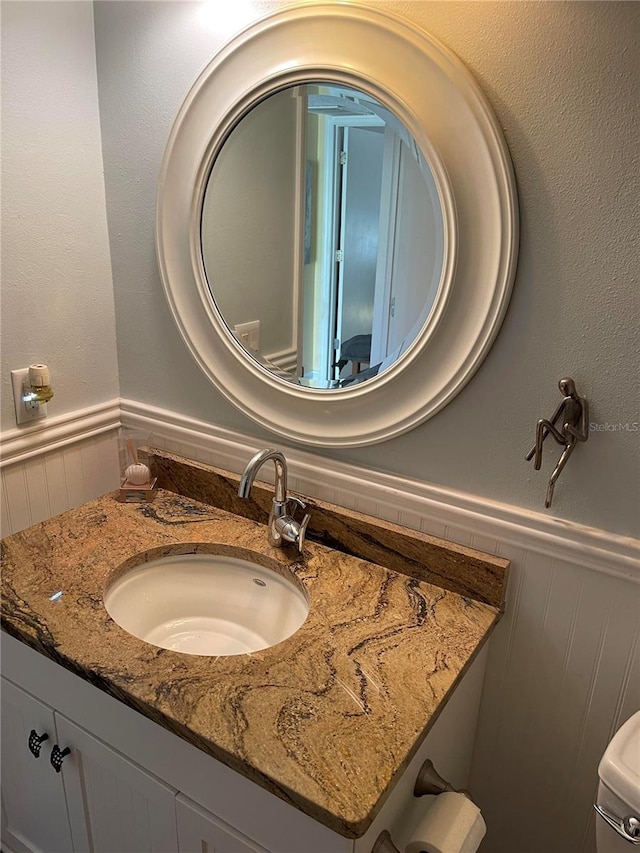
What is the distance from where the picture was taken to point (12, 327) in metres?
1.31

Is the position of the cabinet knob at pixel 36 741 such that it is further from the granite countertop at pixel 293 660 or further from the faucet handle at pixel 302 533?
the faucet handle at pixel 302 533

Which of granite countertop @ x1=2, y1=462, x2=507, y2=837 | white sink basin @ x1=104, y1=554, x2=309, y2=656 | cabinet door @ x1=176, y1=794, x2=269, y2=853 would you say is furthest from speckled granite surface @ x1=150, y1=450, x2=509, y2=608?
cabinet door @ x1=176, y1=794, x2=269, y2=853

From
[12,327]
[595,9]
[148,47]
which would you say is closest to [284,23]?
[148,47]

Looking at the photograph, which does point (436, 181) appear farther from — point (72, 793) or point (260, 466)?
point (72, 793)

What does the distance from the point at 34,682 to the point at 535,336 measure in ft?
3.43

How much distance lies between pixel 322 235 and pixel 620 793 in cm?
97

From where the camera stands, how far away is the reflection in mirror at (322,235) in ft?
3.48

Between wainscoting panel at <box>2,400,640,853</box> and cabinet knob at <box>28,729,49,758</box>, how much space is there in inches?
16.3

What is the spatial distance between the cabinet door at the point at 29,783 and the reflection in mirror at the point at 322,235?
0.78 meters

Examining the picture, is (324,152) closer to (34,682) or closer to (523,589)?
(523,589)

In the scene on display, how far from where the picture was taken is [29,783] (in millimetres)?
1276

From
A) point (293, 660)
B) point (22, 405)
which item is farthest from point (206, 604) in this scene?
point (22, 405)

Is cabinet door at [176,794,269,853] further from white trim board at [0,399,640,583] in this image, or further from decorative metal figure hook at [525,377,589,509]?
decorative metal figure hook at [525,377,589,509]

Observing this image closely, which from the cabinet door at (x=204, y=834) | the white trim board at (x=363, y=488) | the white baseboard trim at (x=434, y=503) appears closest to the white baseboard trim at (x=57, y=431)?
the white trim board at (x=363, y=488)
